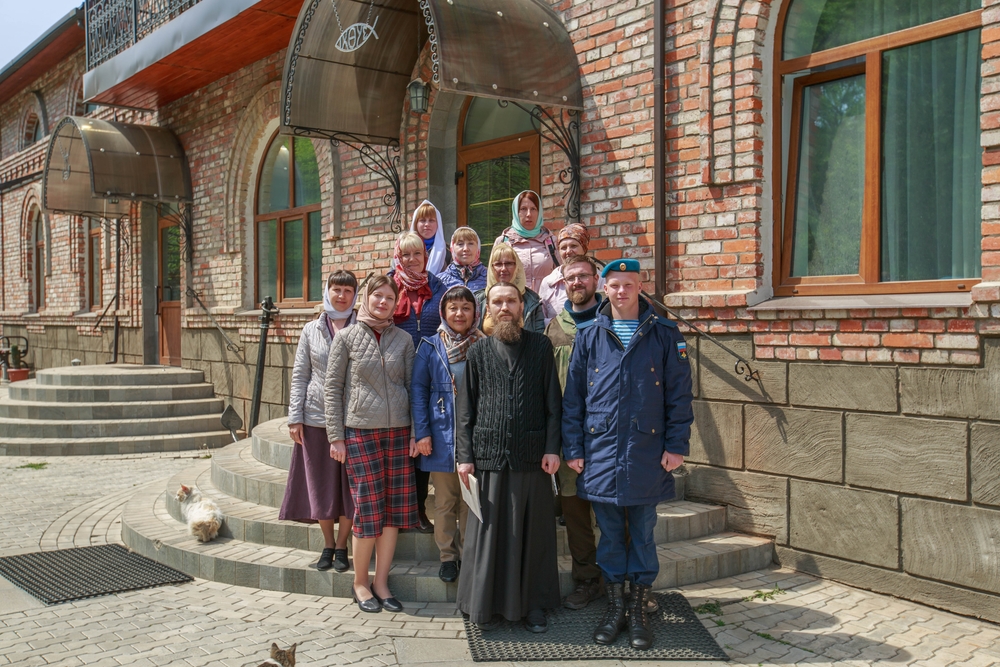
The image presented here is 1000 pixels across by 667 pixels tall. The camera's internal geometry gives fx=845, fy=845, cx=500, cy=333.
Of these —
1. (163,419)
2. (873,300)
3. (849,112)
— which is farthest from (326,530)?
(163,419)

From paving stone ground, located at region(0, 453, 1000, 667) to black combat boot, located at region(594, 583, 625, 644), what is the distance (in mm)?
200

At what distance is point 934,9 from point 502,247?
2872 millimetres

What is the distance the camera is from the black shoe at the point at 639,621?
3971mm

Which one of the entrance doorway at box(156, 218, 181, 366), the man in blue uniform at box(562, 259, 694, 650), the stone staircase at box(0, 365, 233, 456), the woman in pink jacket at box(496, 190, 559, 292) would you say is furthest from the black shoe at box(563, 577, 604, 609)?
the entrance doorway at box(156, 218, 181, 366)

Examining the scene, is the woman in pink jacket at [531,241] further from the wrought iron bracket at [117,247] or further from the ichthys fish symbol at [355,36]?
the wrought iron bracket at [117,247]

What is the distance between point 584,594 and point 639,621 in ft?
1.55

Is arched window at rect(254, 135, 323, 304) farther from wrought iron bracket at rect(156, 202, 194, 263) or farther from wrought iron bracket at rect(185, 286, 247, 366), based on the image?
wrought iron bracket at rect(156, 202, 194, 263)

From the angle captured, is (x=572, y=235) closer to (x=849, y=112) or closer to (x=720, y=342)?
(x=720, y=342)

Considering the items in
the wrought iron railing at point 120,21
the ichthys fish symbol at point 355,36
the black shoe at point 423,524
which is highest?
the wrought iron railing at point 120,21

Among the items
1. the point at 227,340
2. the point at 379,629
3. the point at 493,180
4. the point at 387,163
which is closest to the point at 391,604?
the point at 379,629

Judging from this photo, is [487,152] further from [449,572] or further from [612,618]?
[612,618]

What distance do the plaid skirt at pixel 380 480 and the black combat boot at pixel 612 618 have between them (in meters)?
1.15

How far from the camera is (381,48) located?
26.3ft

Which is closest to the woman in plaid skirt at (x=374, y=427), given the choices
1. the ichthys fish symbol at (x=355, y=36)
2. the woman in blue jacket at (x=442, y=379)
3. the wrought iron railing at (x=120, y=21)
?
the woman in blue jacket at (x=442, y=379)
